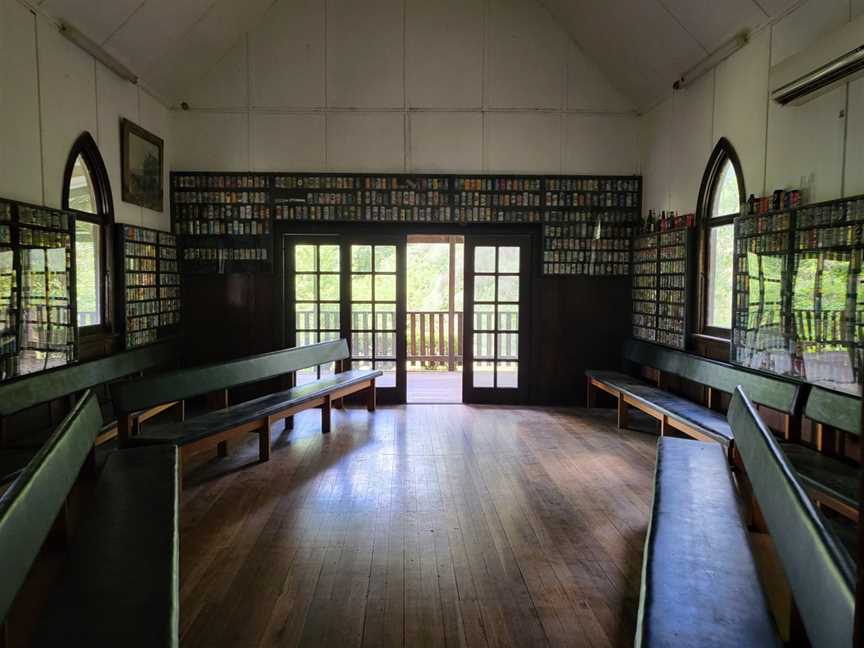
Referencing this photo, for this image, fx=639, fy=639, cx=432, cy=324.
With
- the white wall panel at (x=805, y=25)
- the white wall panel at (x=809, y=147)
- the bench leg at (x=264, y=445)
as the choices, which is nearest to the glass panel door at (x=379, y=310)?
the bench leg at (x=264, y=445)

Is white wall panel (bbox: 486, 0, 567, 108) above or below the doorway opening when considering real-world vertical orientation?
above

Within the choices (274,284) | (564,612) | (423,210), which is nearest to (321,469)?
(564,612)

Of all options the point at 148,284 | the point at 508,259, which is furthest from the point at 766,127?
the point at 148,284

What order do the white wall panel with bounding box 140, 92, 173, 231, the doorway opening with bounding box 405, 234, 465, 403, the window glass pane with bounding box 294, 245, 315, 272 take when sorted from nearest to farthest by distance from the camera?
1. the white wall panel with bounding box 140, 92, 173, 231
2. the window glass pane with bounding box 294, 245, 315, 272
3. the doorway opening with bounding box 405, 234, 465, 403

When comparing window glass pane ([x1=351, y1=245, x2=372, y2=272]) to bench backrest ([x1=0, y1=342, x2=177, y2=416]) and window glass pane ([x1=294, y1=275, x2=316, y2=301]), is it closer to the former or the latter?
window glass pane ([x1=294, y1=275, x2=316, y2=301])

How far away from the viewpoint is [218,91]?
7375 millimetres

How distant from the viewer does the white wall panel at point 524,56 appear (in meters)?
7.45

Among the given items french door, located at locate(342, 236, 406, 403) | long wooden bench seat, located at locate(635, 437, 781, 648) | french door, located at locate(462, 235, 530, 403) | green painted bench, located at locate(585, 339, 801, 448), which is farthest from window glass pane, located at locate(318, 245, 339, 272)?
long wooden bench seat, located at locate(635, 437, 781, 648)

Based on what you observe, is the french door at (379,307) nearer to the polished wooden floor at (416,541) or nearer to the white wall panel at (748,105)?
the polished wooden floor at (416,541)

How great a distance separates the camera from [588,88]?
7559 mm

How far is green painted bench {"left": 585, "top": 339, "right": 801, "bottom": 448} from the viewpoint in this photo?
429cm

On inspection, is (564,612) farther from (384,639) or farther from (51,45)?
(51,45)

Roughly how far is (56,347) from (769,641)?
492 centimetres

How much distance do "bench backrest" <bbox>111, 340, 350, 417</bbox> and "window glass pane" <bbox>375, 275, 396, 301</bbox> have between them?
3.19 ft
